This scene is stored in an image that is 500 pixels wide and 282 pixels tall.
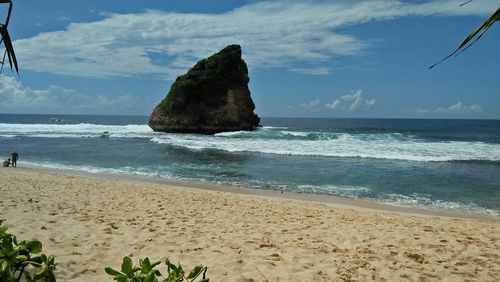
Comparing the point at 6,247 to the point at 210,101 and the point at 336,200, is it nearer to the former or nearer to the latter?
the point at 336,200

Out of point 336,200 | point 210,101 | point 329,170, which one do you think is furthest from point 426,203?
point 210,101

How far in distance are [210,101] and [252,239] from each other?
4652 cm

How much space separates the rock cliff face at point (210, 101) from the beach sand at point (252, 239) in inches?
1617

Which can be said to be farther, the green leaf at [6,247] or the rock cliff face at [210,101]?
the rock cliff face at [210,101]

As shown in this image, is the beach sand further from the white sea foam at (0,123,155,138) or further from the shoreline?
the white sea foam at (0,123,155,138)

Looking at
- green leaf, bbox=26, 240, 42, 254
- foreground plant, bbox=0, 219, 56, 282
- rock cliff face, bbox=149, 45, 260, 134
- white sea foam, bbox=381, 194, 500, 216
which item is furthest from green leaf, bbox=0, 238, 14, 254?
rock cliff face, bbox=149, 45, 260, 134

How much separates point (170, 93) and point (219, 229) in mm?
48538

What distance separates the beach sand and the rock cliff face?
41.1m

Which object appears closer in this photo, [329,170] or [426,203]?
[426,203]

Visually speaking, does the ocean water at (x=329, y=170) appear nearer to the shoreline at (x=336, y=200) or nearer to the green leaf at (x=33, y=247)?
the shoreline at (x=336, y=200)

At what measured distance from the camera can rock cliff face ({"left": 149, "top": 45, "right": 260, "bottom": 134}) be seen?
50656mm

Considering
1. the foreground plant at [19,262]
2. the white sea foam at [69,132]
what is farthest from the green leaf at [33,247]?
the white sea foam at [69,132]

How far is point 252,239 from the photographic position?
6.21m

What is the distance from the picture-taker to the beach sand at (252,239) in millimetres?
4836
